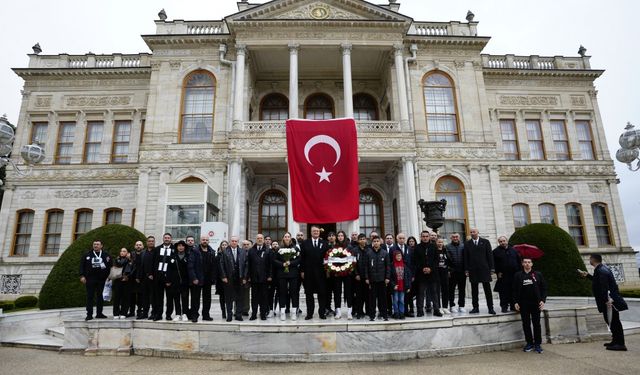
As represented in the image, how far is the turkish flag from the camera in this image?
12438 millimetres

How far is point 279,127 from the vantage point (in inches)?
719

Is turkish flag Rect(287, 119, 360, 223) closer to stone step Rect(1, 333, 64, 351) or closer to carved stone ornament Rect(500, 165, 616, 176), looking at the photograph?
stone step Rect(1, 333, 64, 351)

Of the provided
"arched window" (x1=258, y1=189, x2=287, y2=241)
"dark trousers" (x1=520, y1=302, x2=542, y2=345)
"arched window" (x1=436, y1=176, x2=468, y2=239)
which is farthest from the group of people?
"arched window" (x1=258, y1=189, x2=287, y2=241)

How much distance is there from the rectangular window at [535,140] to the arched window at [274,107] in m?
14.4

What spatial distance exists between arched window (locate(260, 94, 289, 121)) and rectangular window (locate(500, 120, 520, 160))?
12.8 meters

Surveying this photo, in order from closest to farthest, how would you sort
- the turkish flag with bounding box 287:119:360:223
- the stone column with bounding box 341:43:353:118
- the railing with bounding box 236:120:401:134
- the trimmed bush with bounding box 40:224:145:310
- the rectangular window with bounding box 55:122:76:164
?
the trimmed bush with bounding box 40:224:145:310, the turkish flag with bounding box 287:119:360:223, the railing with bounding box 236:120:401:134, the stone column with bounding box 341:43:353:118, the rectangular window with bounding box 55:122:76:164

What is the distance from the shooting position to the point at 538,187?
22.0 meters

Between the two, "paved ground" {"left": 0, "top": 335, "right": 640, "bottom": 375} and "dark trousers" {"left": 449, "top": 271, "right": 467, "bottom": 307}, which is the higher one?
"dark trousers" {"left": 449, "top": 271, "right": 467, "bottom": 307}

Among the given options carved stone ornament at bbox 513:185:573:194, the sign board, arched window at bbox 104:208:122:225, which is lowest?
the sign board

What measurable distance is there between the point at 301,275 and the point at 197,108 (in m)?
13.7

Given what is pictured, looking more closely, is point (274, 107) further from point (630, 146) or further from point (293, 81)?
point (630, 146)

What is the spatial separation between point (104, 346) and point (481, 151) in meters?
17.6

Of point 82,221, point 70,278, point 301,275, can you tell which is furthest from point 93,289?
point 82,221

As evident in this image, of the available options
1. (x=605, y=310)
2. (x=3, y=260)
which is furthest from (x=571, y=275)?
(x=3, y=260)
